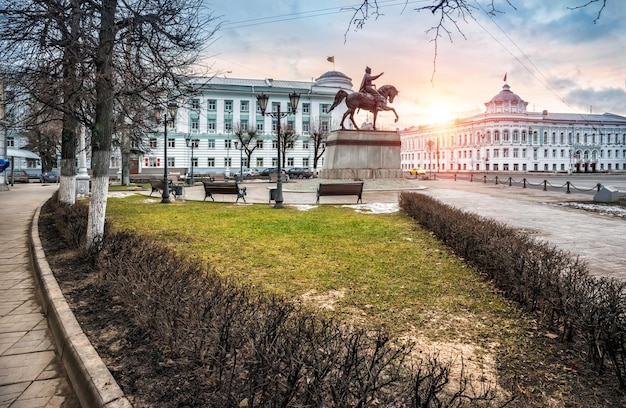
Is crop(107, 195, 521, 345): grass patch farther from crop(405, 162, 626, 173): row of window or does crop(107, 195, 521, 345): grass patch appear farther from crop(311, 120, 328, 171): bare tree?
crop(405, 162, 626, 173): row of window

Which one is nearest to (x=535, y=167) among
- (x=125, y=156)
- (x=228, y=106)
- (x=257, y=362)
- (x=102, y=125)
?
(x=228, y=106)

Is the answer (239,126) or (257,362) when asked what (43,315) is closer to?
(257,362)

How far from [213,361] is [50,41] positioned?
6.50 metres

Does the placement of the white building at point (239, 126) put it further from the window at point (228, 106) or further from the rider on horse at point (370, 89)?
the rider on horse at point (370, 89)

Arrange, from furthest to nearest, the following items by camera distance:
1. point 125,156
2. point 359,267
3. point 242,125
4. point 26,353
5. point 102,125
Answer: point 242,125 → point 125,156 → point 102,125 → point 359,267 → point 26,353

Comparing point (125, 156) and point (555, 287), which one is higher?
point (125, 156)

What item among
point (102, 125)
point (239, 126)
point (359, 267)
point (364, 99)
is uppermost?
point (239, 126)

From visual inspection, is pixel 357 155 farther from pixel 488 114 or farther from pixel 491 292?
pixel 488 114

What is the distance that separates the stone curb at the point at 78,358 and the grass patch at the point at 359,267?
2127 millimetres

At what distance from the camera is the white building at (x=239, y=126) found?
2569 inches

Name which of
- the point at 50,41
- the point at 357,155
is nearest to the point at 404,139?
the point at 357,155

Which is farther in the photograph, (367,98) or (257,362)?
(367,98)

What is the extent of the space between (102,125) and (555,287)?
7177 mm

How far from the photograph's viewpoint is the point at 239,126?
218ft
